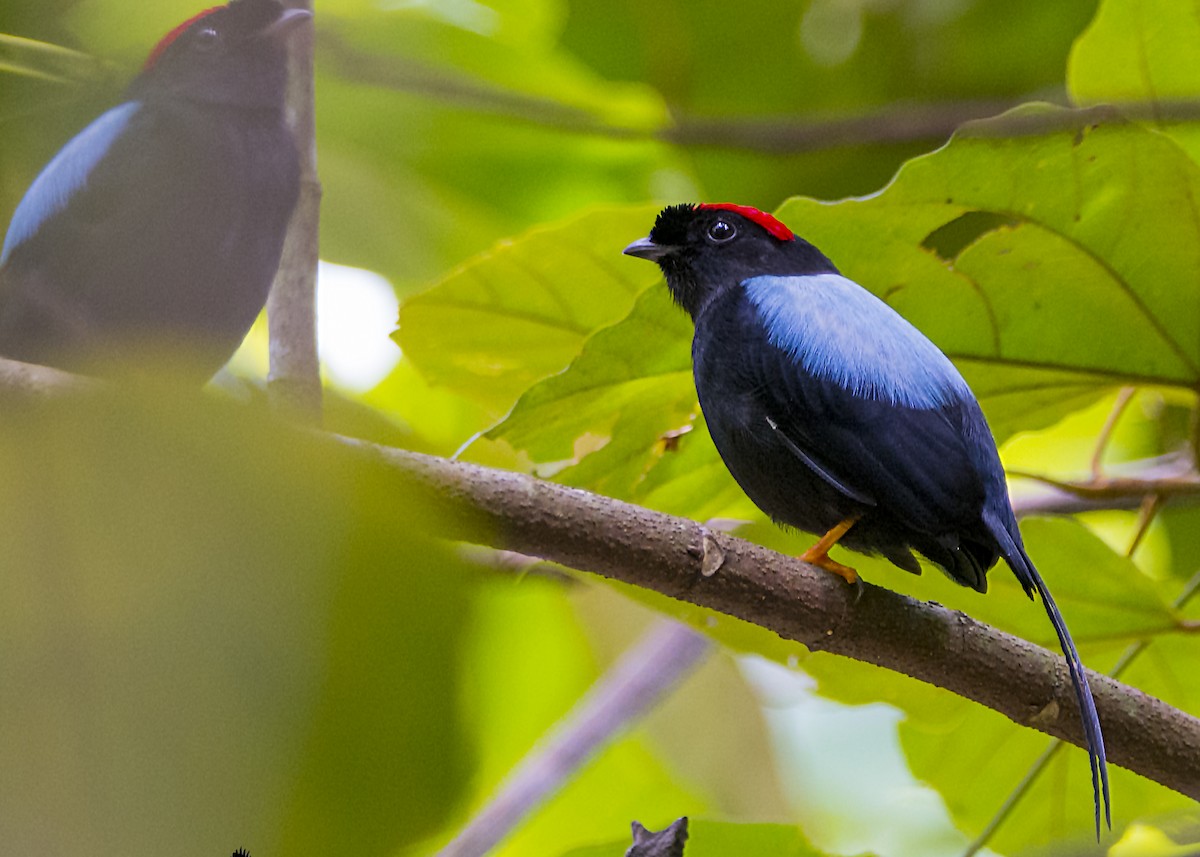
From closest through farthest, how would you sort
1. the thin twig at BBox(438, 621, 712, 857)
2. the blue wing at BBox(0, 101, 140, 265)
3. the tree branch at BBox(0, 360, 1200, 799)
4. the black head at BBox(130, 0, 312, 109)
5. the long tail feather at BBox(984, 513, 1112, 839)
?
the blue wing at BBox(0, 101, 140, 265)
the tree branch at BBox(0, 360, 1200, 799)
the long tail feather at BBox(984, 513, 1112, 839)
the black head at BBox(130, 0, 312, 109)
the thin twig at BBox(438, 621, 712, 857)

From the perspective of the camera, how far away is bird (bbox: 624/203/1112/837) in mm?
A: 1260

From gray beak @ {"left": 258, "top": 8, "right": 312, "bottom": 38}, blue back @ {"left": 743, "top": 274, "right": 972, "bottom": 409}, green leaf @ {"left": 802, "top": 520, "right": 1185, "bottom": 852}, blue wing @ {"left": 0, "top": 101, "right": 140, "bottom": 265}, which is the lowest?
Result: green leaf @ {"left": 802, "top": 520, "right": 1185, "bottom": 852}

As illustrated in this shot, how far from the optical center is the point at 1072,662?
1.16m

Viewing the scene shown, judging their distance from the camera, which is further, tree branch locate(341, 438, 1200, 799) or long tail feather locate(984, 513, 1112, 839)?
long tail feather locate(984, 513, 1112, 839)

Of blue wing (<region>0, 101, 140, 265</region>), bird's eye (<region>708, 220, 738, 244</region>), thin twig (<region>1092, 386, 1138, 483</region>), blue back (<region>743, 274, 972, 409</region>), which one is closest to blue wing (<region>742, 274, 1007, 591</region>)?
blue back (<region>743, 274, 972, 409</region>)

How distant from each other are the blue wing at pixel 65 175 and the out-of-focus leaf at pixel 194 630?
0.92ft

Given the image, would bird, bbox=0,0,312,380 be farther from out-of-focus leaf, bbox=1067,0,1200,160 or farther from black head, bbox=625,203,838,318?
out-of-focus leaf, bbox=1067,0,1200,160

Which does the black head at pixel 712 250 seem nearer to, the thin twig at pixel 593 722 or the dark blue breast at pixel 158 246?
the dark blue breast at pixel 158 246

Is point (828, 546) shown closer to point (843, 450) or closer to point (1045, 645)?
point (843, 450)

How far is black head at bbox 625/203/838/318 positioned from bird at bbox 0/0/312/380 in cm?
49

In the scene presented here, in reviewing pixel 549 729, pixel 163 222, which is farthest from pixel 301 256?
pixel 549 729

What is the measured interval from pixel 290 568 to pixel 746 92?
1.75 meters

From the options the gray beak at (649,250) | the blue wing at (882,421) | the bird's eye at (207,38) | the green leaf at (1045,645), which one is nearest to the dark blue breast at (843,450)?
the blue wing at (882,421)

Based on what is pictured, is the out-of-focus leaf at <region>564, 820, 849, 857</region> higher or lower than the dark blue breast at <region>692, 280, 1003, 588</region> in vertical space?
lower
